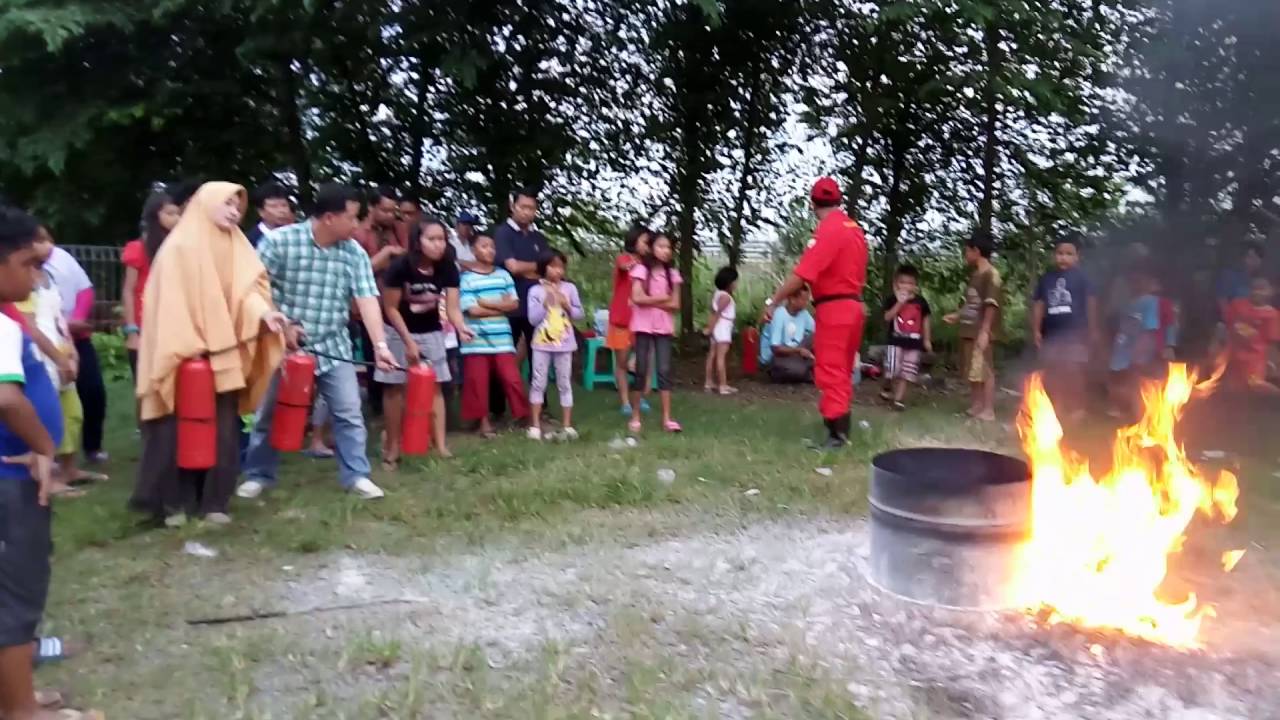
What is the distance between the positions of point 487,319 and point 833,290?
2599 millimetres

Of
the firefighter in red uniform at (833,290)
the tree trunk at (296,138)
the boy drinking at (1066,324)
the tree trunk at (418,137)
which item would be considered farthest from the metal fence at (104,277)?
the boy drinking at (1066,324)

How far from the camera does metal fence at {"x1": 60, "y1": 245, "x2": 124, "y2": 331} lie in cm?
1112

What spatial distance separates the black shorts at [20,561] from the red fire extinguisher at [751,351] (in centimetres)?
858

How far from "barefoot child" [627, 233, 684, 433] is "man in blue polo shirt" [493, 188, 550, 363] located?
0.86 metres

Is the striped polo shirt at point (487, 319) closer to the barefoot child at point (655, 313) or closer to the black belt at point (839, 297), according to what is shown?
the barefoot child at point (655, 313)

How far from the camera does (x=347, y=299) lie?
17.7 ft

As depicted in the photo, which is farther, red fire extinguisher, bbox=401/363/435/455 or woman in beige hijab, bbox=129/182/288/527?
red fire extinguisher, bbox=401/363/435/455

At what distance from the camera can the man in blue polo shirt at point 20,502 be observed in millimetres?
2723

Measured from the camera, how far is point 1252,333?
786 centimetres

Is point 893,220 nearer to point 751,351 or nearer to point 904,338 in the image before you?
point 751,351

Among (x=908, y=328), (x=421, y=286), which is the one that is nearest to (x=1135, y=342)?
(x=908, y=328)

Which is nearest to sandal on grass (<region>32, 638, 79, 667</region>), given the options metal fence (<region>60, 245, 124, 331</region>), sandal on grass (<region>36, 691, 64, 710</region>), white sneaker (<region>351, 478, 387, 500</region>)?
sandal on grass (<region>36, 691, 64, 710</region>)

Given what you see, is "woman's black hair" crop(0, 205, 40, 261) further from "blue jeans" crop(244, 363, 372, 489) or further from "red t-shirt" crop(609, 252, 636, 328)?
"red t-shirt" crop(609, 252, 636, 328)

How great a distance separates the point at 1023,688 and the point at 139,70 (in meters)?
9.58
